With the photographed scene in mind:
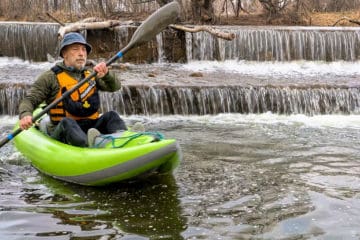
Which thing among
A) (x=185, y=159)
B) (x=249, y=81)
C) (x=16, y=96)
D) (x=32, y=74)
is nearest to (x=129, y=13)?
(x=32, y=74)

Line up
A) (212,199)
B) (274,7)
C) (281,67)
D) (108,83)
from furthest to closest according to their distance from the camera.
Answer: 1. (274,7)
2. (281,67)
3. (108,83)
4. (212,199)

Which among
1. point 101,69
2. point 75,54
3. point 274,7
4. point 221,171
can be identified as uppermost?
point 274,7

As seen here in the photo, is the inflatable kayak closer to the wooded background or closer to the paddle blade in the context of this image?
the paddle blade

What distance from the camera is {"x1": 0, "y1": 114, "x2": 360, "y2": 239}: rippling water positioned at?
3.51 m

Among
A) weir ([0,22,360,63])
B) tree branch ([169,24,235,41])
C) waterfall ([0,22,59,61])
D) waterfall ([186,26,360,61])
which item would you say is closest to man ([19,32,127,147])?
tree branch ([169,24,235,41])

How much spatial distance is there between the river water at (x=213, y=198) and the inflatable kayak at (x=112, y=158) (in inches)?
5.4

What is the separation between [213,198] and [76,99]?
1448mm

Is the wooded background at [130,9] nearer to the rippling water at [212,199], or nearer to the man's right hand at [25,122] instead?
the rippling water at [212,199]

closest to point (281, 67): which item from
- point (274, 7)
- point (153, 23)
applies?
point (274, 7)

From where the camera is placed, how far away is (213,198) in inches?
163

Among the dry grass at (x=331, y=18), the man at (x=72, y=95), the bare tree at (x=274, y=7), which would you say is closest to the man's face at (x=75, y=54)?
the man at (x=72, y=95)

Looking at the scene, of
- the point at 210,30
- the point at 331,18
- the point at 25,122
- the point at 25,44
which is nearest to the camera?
the point at 25,122

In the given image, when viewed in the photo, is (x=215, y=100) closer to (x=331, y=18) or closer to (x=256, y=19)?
(x=256, y=19)

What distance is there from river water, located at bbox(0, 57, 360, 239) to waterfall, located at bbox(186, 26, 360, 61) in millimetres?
6593
